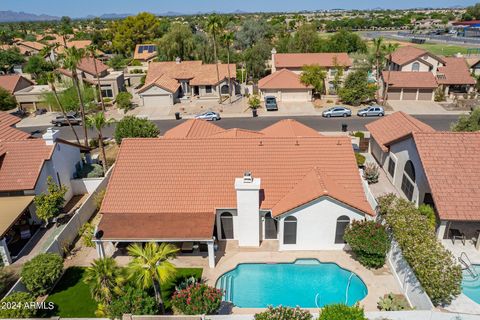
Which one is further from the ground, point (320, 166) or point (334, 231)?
point (320, 166)

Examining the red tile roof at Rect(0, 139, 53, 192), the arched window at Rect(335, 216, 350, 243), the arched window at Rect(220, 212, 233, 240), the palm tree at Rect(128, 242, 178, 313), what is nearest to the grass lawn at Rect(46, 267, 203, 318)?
the arched window at Rect(220, 212, 233, 240)

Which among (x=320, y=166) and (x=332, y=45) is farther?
(x=332, y=45)

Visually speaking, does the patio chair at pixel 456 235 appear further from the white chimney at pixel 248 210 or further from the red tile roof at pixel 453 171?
the white chimney at pixel 248 210

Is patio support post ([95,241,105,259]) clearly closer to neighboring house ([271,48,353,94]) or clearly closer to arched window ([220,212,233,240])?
arched window ([220,212,233,240])

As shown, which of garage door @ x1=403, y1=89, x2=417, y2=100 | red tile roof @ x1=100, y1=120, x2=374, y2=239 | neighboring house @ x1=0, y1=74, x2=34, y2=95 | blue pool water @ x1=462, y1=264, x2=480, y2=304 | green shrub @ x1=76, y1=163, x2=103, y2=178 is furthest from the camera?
neighboring house @ x1=0, y1=74, x2=34, y2=95

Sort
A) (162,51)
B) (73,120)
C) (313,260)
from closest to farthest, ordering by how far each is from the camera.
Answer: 1. (313,260)
2. (73,120)
3. (162,51)

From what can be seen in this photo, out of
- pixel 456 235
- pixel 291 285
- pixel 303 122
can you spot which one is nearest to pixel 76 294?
pixel 291 285

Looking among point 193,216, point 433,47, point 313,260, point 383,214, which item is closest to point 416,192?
point 383,214

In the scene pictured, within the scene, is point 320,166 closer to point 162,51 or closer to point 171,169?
point 171,169
